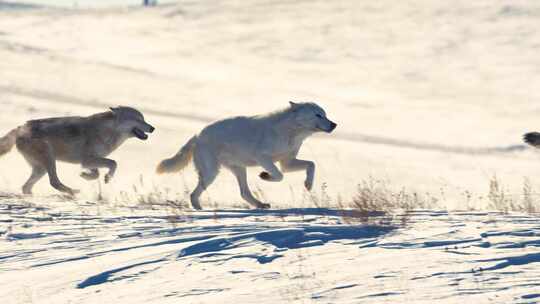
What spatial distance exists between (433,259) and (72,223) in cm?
373

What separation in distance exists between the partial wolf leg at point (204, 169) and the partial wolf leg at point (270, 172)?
592 millimetres

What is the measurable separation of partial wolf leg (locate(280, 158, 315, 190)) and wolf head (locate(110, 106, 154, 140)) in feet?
9.03

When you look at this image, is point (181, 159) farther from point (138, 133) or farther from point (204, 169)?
point (138, 133)

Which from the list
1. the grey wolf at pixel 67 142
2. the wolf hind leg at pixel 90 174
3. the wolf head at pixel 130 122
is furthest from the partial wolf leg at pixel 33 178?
the wolf head at pixel 130 122

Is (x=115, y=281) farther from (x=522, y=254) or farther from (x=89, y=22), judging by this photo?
(x=89, y=22)

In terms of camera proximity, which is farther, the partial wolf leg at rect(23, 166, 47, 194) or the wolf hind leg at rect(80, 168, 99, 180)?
the wolf hind leg at rect(80, 168, 99, 180)

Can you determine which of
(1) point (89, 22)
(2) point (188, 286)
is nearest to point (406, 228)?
(2) point (188, 286)

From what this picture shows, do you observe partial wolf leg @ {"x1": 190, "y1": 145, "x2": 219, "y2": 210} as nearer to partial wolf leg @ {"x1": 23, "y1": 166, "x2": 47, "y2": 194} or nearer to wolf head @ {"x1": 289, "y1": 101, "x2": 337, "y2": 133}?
wolf head @ {"x1": 289, "y1": 101, "x2": 337, "y2": 133}

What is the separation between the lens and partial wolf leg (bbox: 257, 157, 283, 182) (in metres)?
11.5

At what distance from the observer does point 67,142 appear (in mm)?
13383

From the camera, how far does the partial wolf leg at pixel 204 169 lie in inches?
466

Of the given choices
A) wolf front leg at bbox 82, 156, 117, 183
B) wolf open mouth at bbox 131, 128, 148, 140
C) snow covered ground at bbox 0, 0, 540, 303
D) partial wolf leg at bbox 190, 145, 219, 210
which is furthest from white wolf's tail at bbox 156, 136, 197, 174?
wolf open mouth at bbox 131, 128, 148, 140

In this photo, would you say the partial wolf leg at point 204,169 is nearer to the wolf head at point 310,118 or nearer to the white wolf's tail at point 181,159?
the white wolf's tail at point 181,159

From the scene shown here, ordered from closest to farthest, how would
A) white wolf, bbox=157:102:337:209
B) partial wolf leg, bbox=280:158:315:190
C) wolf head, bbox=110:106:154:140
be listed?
1. partial wolf leg, bbox=280:158:315:190
2. white wolf, bbox=157:102:337:209
3. wolf head, bbox=110:106:154:140
